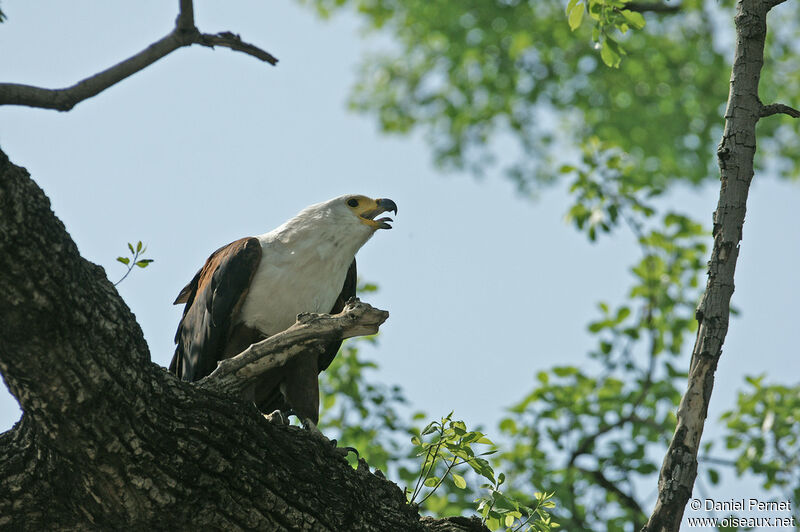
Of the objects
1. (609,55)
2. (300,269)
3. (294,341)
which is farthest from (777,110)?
(300,269)

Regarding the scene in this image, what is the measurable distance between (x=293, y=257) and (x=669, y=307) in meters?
4.53

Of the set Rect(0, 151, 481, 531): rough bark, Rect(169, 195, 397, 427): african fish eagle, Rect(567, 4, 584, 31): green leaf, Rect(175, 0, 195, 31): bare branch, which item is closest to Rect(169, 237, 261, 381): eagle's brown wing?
Rect(169, 195, 397, 427): african fish eagle

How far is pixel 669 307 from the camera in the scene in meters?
7.93

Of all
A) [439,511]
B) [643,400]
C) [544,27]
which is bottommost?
[439,511]

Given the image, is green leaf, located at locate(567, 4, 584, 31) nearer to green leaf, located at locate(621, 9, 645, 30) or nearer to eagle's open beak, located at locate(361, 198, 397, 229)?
green leaf, located at locate(621, 9, 645, 30)

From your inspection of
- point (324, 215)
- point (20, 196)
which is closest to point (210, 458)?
point (20, 196)

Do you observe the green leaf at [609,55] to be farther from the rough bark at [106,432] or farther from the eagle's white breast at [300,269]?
the rough bark at [106,432]

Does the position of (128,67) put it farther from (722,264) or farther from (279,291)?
(722,264)

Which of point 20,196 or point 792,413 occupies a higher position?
point 792,413

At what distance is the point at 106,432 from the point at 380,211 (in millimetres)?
2668

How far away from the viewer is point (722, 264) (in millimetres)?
3436

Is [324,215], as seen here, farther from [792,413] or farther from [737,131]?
[792,413]

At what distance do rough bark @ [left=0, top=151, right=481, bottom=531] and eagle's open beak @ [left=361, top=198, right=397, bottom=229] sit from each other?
190 centimetres

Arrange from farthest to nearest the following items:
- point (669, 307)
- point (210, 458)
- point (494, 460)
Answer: point (669, 307)
point (494, 460)
point (210, 458)
